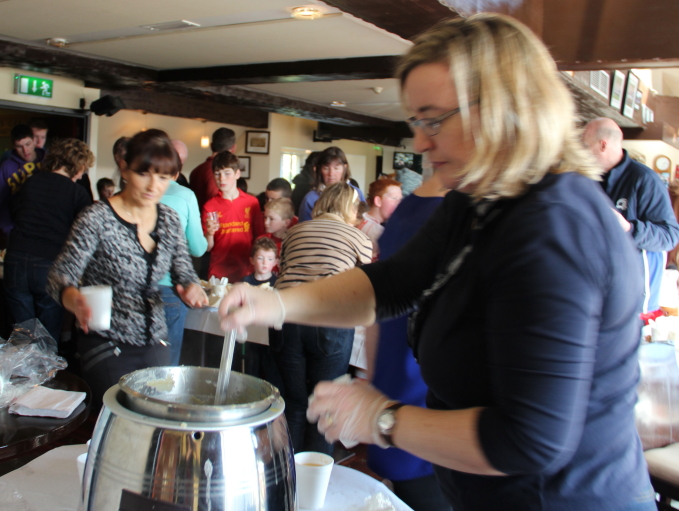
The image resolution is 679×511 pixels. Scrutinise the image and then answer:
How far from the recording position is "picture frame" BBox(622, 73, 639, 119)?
6.68 metres

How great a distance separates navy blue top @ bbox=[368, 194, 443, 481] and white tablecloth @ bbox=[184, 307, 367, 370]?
4.36 ft

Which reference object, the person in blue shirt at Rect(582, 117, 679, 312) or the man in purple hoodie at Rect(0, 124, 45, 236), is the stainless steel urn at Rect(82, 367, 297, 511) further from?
the man in purple hoodie at Rect(0, 124, 45, 236)

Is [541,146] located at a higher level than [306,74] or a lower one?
lower

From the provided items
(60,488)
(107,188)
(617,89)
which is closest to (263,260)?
(60,488)

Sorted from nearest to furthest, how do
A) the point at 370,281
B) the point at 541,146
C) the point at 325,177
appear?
1. the point at 541,146
2. the point at 370,281
3. the point at 325,177

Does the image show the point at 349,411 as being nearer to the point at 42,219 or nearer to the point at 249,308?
the point at 249,308

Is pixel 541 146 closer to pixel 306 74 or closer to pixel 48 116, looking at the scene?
pixel 306 74

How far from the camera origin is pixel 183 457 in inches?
30.6

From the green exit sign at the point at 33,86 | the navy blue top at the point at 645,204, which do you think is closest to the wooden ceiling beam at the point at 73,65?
the green exit sign at the point at 33,86

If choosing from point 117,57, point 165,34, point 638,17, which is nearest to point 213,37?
point 165,34

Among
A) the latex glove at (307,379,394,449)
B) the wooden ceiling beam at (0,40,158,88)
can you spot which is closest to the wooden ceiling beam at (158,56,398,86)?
the wooden ceiling beam at (0,40,158,88)

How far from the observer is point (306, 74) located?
17.7 feet

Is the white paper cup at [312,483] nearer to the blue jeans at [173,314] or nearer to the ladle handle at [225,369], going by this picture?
the ladle handle at [225,369]

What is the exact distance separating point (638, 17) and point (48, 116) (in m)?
7.16
